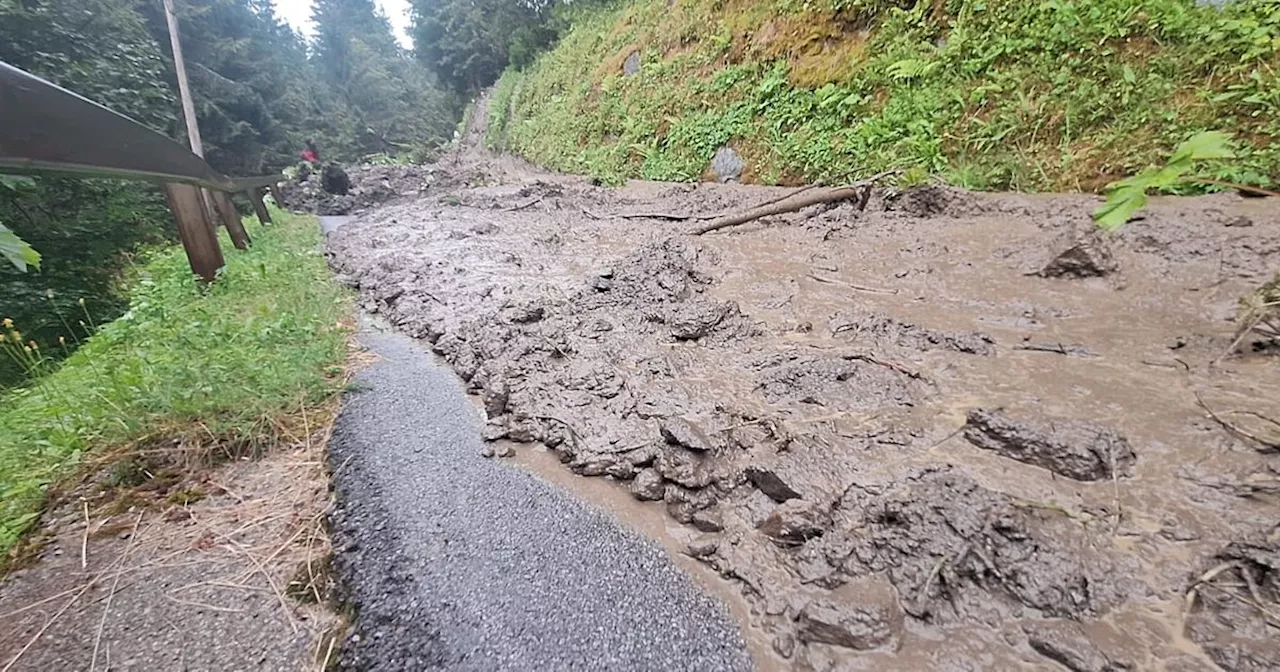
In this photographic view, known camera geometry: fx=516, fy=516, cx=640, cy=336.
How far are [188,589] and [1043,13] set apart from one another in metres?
7.79

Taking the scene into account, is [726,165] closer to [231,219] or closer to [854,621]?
[231,219]

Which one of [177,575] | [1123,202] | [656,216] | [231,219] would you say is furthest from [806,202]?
[231,219]

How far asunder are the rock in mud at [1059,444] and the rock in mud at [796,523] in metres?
0.70

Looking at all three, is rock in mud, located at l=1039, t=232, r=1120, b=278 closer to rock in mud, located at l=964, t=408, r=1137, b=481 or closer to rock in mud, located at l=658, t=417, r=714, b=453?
rock in mud, located at l=964, t=408, r=1137, b=481

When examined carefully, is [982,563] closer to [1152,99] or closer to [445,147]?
[1152,99]

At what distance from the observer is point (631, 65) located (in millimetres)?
12578

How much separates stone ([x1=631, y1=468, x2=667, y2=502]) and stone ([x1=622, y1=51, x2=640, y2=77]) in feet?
40.1

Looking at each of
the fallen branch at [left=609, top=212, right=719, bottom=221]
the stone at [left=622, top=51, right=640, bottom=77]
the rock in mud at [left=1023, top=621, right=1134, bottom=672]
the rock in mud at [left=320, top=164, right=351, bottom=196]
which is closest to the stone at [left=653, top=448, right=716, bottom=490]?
the rock in mud at [left=1023, top=621, right=1134, bottom=672]

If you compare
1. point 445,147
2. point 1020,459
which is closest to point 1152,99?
point 1020,459

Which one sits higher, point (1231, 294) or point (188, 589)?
point (1231, 294)

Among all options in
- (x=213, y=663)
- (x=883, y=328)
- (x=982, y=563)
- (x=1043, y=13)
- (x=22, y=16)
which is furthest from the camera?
(x=22, y=16)

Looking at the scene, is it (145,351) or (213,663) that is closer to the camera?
(213,663)

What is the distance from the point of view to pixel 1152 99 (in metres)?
4.31

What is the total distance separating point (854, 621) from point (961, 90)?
20.2 feet
